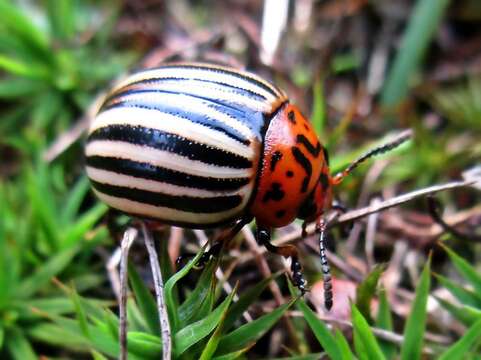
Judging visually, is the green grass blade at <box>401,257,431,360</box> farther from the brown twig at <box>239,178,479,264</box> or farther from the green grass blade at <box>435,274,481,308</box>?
the brown twig at <box>239,178,479,264</box>

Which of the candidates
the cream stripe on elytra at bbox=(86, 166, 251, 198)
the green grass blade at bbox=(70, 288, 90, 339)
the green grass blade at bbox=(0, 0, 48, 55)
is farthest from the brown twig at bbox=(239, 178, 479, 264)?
the green grass blade at bbox=(0, 0, 48, 55)

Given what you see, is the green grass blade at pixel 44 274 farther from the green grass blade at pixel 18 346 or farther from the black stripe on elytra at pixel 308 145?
the black stripe on elytra at pixel 308 145

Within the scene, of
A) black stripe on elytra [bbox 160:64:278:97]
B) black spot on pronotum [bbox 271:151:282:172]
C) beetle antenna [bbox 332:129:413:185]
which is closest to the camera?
black spot on pronotum [bbox 271:151:282:172]

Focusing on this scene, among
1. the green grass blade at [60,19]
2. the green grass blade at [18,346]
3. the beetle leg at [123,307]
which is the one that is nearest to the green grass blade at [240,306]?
the beetle leg at [123,307]

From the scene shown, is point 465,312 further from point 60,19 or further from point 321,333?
point 60,19

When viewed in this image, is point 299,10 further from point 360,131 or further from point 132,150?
point 132,150

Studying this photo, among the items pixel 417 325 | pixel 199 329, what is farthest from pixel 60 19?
pixel 417 325
